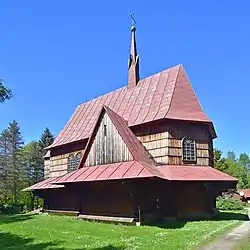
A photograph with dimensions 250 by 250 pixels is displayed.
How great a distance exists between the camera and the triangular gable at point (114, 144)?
24.3 metres

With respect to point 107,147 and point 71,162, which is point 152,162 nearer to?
point 107,147

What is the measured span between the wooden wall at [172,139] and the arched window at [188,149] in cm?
28

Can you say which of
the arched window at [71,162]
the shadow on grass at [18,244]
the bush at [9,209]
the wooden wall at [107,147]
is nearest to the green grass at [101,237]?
the shadow on grass at [18,244]

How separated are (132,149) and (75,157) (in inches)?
436

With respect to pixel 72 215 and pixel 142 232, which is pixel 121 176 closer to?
pixel 142 232

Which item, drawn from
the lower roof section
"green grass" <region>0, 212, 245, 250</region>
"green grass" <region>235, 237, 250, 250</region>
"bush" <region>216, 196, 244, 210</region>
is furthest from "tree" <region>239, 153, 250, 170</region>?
"green grass" <region>235, 237, 250, 250</region>

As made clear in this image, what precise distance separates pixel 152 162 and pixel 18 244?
1139 centimetres

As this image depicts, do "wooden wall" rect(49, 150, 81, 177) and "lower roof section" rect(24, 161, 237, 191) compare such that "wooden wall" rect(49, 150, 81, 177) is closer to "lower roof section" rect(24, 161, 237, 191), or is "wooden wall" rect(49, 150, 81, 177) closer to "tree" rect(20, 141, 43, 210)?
"lower roof section" rect(24, 161, 237, 191)

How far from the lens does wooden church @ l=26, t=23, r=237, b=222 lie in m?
23.1

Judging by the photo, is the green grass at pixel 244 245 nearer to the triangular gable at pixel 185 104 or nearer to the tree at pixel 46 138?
the triangular gable at pixel 185 104

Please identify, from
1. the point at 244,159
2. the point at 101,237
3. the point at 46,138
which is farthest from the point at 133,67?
the point at 244,159

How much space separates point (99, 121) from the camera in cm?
2659

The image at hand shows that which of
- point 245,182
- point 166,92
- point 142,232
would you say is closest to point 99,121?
point 166,92

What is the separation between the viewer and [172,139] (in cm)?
2578
